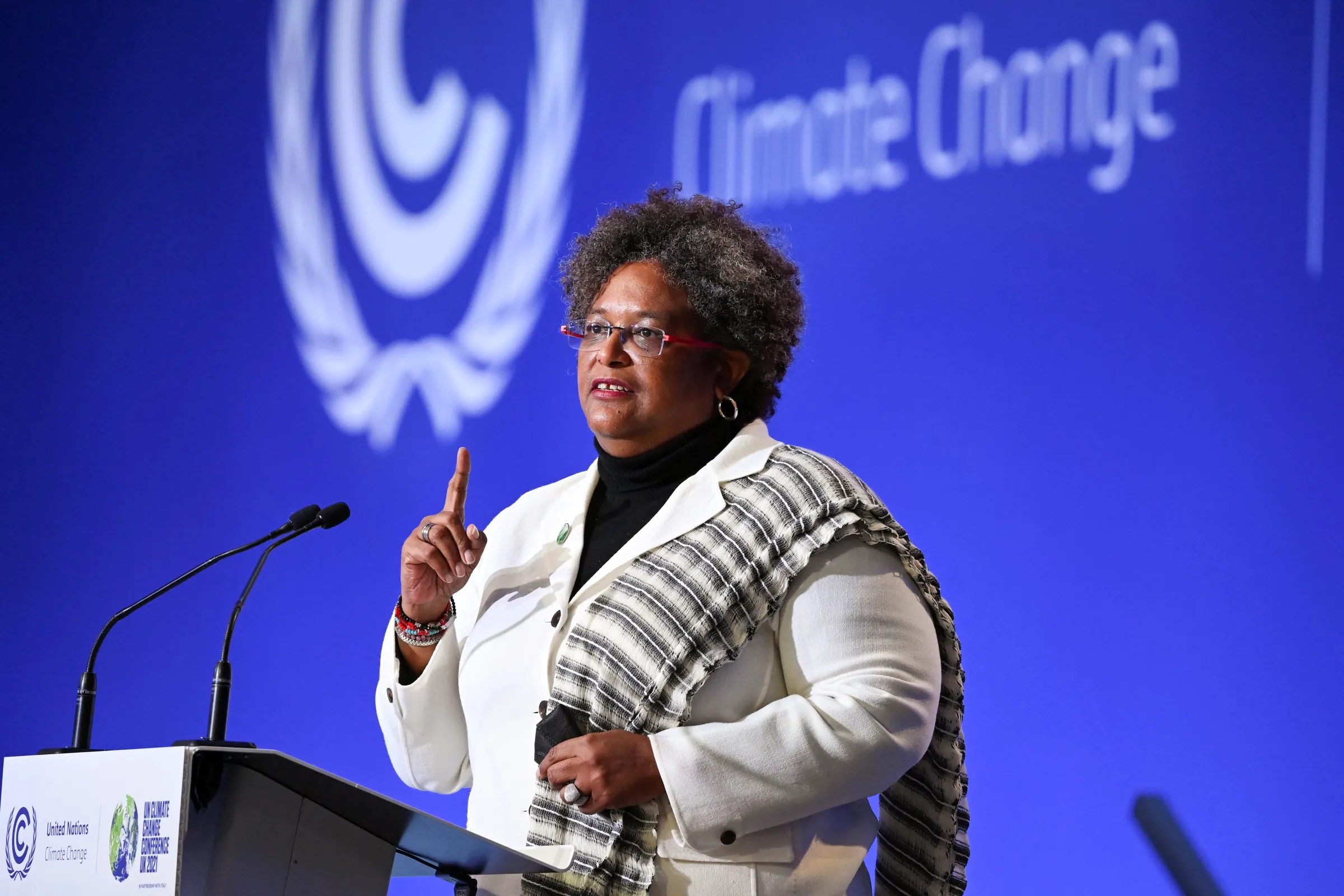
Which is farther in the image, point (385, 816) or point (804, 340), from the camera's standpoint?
point (804, 340)

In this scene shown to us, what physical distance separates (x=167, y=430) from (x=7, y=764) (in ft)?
7.91

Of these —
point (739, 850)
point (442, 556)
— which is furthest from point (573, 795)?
point (442, 556)

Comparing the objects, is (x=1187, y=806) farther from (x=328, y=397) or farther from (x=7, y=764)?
(x=328, y=397)

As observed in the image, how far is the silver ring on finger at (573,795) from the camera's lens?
175cm

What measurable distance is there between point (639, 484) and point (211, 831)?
854mm

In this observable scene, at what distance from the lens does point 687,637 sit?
1887 millimetres

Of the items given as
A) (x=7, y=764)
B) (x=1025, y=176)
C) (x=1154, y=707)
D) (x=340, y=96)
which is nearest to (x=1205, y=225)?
(x=1025, y=176)

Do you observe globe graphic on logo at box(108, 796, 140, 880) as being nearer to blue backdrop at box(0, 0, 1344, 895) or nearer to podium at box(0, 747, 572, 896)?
podium at box(0, 747, 572, 896)

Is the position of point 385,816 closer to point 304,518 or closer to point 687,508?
point 304,518

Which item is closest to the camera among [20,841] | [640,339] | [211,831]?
[211,831]

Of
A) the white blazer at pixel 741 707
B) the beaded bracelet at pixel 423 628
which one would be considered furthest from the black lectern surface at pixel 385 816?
the beaded bracelet at pixel 423 628

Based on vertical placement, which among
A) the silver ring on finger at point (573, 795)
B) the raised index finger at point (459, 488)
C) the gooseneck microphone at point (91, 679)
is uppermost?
the raised index finger at point (459, 488)

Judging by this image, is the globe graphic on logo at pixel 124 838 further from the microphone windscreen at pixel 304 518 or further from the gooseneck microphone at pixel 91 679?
the microphone windscreen at pixel 304 518

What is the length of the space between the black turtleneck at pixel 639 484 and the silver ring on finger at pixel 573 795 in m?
0.38
